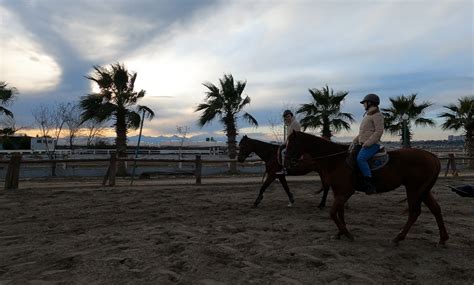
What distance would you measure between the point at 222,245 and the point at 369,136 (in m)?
2.75

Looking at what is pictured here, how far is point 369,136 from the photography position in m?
6.36

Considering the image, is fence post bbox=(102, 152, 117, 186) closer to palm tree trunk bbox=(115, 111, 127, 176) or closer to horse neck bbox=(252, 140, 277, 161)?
palm tree trunk bbox=(115, 111, 127, 176)

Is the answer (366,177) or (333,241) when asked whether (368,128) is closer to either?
(366,177)

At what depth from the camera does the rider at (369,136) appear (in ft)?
20.4

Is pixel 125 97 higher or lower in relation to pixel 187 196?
higher

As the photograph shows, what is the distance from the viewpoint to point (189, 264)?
192 inches

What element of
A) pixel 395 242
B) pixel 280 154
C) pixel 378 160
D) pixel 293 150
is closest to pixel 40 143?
pixel 280 154

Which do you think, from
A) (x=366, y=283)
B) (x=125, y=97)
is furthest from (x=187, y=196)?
(x=125, y=97)

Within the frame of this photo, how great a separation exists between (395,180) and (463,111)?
936 inches

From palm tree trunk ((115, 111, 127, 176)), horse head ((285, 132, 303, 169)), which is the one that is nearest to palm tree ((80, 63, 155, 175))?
palm tree trunk ((115, 111, 127, 176))

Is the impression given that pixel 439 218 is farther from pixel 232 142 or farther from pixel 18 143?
pixel 18 143

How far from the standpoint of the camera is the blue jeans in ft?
20.4

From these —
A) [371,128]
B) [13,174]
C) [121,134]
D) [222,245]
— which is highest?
[121,134]

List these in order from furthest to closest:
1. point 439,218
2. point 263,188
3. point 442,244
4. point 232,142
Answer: point 232,142 → point 263,188 → point 439,218 → point 442,244
